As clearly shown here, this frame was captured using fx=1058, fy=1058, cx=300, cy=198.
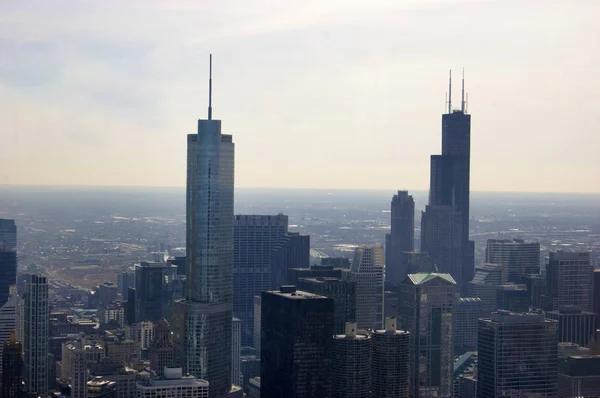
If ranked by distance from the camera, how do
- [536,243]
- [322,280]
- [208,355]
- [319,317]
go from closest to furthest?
1. [319,317]
2. [208,355]
3. [322,280]
4. [536,243]

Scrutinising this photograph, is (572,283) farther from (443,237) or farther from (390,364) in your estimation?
(390,364)

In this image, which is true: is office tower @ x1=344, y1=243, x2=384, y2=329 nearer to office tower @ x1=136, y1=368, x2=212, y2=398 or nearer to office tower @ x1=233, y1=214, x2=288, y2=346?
office tower @ x1=233, y1=214, x2=288, y2=346

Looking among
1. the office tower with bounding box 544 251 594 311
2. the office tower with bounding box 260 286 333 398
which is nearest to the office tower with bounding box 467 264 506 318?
the office tower with bounding box 544 251 594 311

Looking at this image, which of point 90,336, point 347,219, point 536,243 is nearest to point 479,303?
point 536,243

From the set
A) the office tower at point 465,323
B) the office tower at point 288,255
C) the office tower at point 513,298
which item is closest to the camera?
the office tower at point 465,323

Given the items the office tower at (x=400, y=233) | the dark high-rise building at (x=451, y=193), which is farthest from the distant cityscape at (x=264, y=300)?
the dark high-rise building at (x=451, y=193)

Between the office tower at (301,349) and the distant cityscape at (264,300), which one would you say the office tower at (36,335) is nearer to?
the distant cityscape at (264,300)

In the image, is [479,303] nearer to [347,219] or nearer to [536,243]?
[536,243]

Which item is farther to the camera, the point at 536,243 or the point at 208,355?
the point at 536,243
